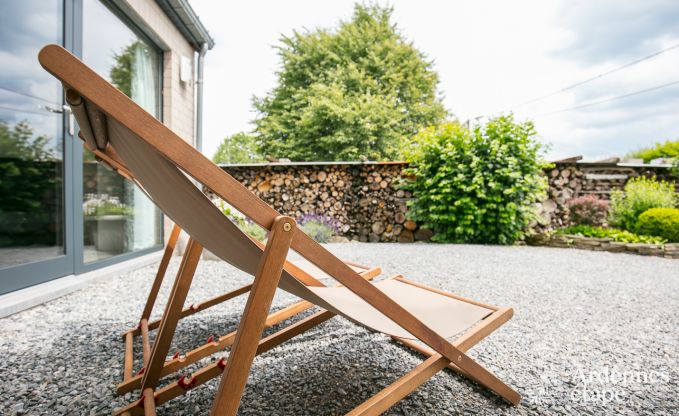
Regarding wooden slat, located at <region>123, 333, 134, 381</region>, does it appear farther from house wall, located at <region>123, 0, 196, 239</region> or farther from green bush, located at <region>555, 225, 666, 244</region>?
green bush, located at <region>555, 225, 666, 244</region>

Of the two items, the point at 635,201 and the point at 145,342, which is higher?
the point at 635,201

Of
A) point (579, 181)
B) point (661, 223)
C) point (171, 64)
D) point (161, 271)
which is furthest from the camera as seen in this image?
point (579, 181)

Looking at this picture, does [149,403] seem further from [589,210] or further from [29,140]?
[589,210]

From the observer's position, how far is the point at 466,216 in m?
4.98

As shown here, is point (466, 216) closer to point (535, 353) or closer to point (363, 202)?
point (363, 202)

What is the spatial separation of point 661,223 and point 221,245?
6.19 m

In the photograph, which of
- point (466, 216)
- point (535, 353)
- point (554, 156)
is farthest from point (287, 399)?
point (554, 156)

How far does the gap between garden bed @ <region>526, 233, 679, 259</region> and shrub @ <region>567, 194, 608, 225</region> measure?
0.79 meters

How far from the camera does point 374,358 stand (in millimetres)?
1464

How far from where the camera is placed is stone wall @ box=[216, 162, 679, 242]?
5816 mm

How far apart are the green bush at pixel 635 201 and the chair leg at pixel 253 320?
6448mm

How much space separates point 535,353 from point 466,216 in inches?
142

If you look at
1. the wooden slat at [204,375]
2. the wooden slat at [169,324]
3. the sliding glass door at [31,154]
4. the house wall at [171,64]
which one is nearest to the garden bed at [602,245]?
the wooden slat at [204,375]
